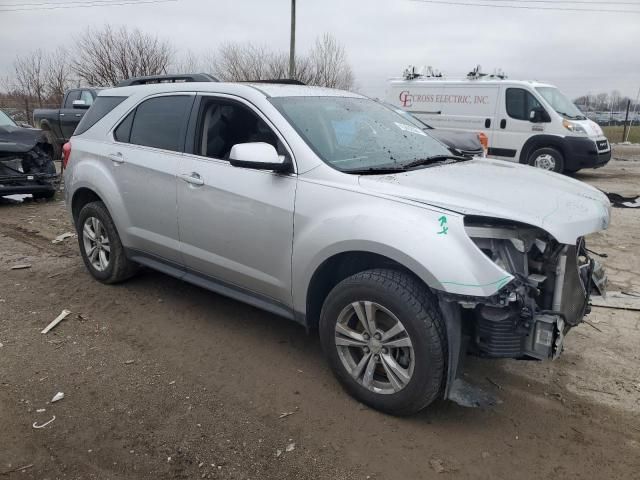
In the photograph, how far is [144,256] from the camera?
4465mm

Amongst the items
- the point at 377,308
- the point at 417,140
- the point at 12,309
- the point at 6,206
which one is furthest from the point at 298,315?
the point at 6,206

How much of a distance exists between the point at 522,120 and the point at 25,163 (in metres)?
10.0

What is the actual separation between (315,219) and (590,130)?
10588 mm

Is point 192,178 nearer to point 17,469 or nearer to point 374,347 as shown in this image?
point 374,347

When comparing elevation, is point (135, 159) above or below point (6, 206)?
above

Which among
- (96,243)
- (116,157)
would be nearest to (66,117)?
(96,243)

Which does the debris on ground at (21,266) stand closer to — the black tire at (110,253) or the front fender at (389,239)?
the black tire at (110,253)

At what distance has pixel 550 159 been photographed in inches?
452

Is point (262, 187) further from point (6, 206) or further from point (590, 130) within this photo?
point (590, 130)

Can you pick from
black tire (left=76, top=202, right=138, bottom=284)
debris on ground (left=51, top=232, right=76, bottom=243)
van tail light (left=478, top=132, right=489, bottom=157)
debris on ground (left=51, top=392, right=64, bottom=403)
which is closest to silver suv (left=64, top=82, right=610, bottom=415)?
black tire (left=76, top=202, right=138, bottom=284)

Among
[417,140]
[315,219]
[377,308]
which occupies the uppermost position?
[417,140]

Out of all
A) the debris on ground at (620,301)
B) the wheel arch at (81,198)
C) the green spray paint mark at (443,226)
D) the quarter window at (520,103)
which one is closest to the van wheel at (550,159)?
the quarter window at (520,103)

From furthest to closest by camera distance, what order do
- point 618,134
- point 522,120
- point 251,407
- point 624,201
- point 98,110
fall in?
1. point 618,134
2. point 522,120
3. point 624,201
4. point 98,110
5. point 251,407

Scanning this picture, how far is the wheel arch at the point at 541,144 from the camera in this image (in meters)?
11.3
